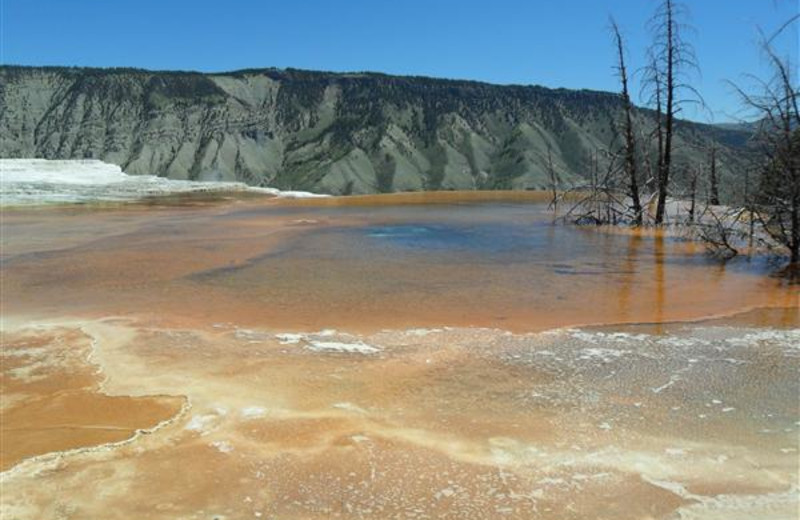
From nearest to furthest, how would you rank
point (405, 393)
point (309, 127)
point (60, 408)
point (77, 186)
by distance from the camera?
point (60, 408)
point (405, 393)
point (77, 186)
point (309, 127)

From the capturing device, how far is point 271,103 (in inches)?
3302

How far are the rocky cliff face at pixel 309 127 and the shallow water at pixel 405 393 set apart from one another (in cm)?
5548

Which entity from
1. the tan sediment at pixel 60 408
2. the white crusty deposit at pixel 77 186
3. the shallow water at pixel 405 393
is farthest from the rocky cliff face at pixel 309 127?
the tan sediment at pixel 60 408

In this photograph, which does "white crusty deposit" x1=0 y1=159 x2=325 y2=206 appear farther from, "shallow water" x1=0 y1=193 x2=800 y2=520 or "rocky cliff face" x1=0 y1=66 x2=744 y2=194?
"shallow water" x1=0 y1=193 x2=800 y2=520

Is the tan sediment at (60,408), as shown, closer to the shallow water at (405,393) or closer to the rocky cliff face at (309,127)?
the shallow water at (405,393)

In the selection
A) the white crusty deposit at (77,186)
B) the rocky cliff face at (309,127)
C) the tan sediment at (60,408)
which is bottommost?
the tan sediment at (60,408)

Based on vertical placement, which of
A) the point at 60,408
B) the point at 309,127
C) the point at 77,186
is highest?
the point at 309,127

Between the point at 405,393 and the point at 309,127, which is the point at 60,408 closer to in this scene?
the point at 405,393

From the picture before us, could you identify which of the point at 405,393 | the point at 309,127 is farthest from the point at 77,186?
the point at 405,393

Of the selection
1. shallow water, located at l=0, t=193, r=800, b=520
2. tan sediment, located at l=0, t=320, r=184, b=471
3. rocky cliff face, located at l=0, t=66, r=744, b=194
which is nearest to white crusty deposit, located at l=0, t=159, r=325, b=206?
rocky cliff face, located at l=0, t=66, r=744, b=194

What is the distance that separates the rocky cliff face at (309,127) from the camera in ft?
235

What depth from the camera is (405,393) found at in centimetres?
580

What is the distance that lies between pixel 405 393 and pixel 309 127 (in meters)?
79.3

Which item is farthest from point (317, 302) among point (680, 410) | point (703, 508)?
point (703, 508)
